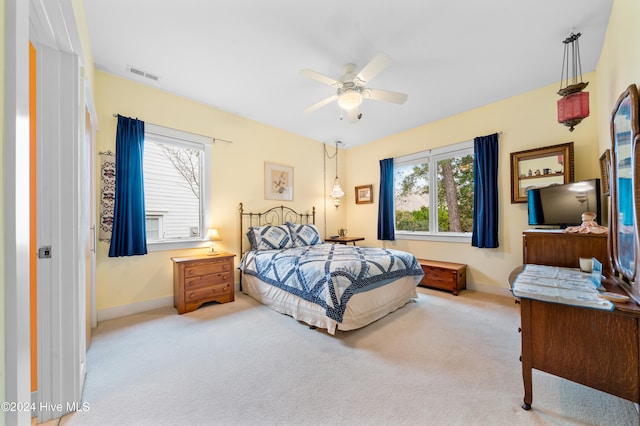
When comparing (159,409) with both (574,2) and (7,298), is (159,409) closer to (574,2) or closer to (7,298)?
(7,298)

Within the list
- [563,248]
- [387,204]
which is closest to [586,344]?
[563,248]

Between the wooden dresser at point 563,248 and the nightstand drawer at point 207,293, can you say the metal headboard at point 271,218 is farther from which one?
the wooden dresser at point 563,248

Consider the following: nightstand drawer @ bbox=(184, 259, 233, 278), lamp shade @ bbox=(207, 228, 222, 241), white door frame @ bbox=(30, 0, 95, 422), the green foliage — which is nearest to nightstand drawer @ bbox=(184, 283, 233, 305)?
nightstand drawer @ bbox=(184, 259, 233, 278)

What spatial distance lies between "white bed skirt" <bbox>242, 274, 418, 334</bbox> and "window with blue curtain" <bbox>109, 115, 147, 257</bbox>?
156 centimetres

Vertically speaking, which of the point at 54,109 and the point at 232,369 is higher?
the point at 54,109

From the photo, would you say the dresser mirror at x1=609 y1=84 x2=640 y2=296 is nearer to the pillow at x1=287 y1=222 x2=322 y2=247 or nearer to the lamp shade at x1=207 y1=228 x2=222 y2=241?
the pillow at x1=287 y1=222 x2=322 y2=247

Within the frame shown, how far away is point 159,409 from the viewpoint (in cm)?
160

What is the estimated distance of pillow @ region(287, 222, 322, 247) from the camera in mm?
4349

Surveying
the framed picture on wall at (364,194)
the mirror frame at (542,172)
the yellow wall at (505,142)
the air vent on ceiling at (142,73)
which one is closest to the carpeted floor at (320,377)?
the yellow wall at (505,142)

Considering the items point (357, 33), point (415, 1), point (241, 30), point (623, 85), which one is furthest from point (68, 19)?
point (623, 85)

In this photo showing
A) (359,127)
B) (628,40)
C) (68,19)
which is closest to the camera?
(68,19)

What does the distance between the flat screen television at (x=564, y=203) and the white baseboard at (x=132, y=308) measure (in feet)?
15.6

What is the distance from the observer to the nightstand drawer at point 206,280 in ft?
10.4

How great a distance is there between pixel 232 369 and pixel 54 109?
6.90 ft
